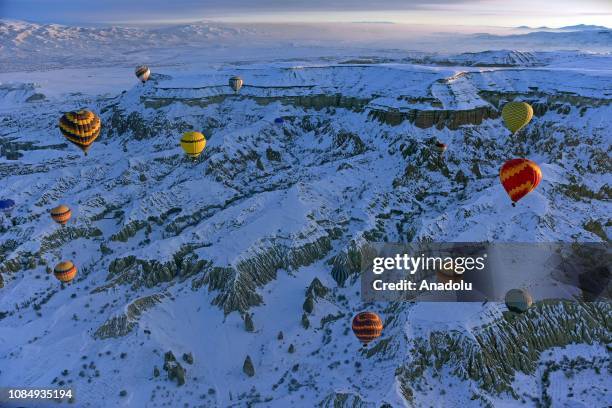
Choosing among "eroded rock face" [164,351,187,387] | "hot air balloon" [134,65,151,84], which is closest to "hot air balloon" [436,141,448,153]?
"eroded rock face" [164,351,187,387]

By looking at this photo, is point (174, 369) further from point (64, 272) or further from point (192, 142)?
point (192, 142)

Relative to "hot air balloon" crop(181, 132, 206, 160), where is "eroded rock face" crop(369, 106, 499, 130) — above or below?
above

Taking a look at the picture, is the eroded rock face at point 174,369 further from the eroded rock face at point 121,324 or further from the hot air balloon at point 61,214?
the hot air balloon at point 61,214

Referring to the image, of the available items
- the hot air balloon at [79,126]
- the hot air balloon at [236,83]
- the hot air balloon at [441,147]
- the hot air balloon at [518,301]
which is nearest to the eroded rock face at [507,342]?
the hot air balloon at [518,301]

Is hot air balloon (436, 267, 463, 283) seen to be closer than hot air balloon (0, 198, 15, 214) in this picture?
Yes

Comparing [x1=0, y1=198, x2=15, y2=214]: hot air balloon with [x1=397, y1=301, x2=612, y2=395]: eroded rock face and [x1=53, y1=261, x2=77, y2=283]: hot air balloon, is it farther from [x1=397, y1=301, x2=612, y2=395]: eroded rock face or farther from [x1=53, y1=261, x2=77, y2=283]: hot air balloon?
[x1=397, y1=301, x2=612, y2=395]: eroded rock face

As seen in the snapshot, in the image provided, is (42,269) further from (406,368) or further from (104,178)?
(406,368)
